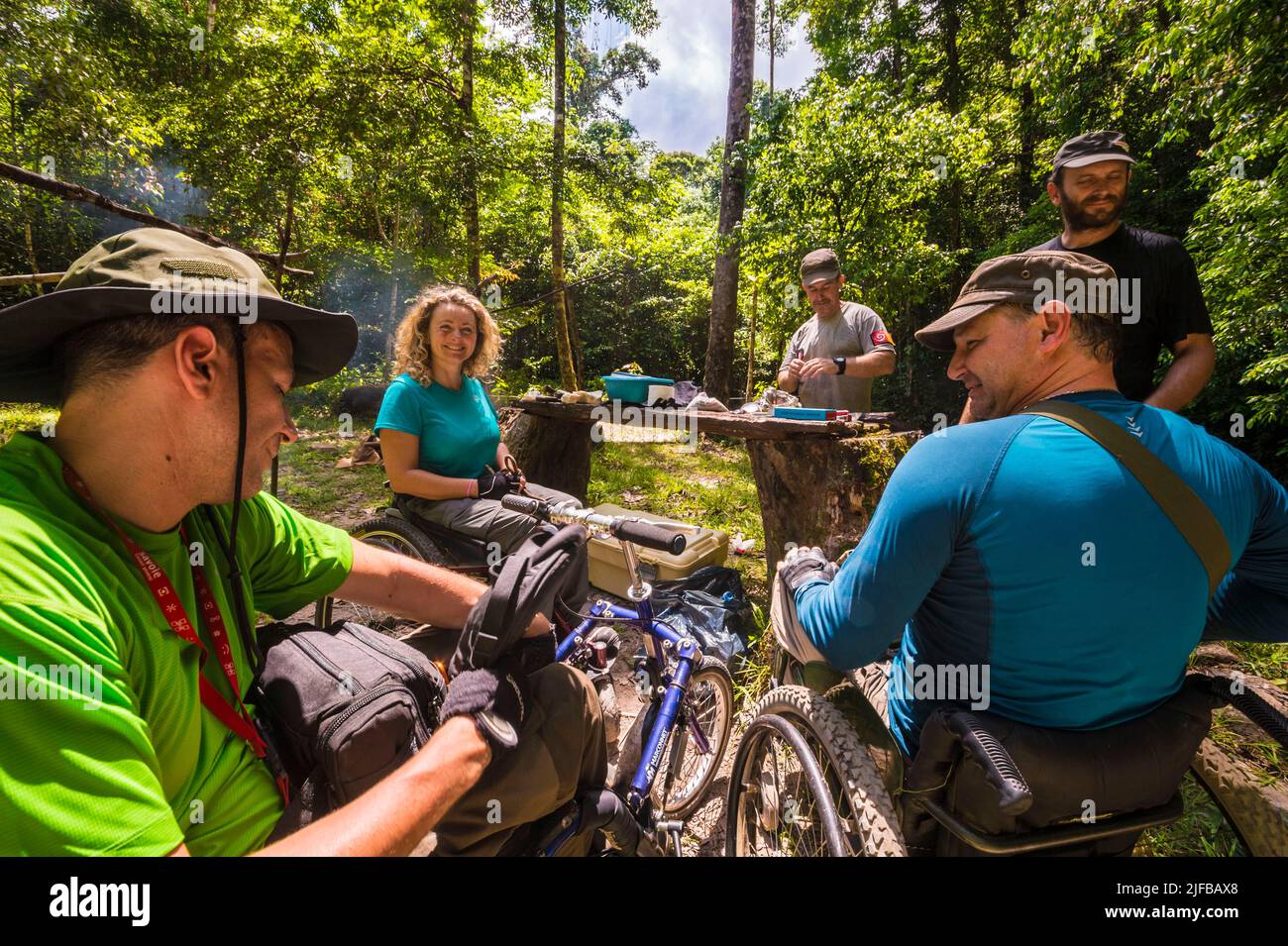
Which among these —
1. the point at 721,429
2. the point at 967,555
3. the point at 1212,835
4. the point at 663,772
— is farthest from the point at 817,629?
the point at 721,429

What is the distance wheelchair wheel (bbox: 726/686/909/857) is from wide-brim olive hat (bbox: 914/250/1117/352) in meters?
1.14

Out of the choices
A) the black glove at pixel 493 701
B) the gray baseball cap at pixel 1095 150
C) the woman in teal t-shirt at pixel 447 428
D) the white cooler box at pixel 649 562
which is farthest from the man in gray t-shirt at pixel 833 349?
the black glove at pixel 493 701

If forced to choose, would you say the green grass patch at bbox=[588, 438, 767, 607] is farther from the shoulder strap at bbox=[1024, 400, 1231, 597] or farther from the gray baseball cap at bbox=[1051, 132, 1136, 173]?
the gray baseball cap at bbox=[1051, 132, 1136, 173]

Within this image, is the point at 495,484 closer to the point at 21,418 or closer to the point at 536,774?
the point at 536,774

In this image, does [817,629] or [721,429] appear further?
[721,429]

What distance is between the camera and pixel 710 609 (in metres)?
3.72

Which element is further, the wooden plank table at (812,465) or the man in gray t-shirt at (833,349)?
the man in gray t-shirt at (833,349)

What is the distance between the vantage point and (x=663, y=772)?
2.35 meters

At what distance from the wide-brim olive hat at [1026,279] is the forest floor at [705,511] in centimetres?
141

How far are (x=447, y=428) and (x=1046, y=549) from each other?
3.02 meters

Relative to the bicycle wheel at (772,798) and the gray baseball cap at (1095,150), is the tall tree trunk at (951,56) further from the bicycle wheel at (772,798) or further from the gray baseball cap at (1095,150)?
the bicycle wheel at (772,798)

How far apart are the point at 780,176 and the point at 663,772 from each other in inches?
331

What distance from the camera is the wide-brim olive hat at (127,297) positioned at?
1.02 metres
